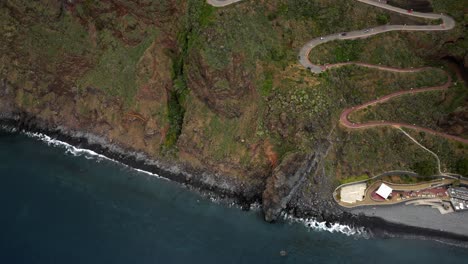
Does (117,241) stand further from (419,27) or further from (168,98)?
(419,27)

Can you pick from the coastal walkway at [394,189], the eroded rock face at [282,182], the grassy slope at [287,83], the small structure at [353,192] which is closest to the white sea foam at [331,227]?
the eroded rock face at [282,182]

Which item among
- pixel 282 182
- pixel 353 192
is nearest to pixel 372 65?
pixel 353 192

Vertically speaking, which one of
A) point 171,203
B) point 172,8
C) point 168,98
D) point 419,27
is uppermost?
point 419,27

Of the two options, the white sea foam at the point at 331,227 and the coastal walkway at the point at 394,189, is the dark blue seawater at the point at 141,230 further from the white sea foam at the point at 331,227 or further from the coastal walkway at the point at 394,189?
the coastal walkway at the point at 394,189

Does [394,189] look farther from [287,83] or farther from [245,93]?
[245,93]

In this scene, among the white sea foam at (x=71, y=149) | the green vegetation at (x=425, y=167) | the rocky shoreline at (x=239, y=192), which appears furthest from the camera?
the white sea foam at (x=71, y=149)

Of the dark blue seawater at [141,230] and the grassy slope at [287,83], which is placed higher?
the grassy slope at [287,83]

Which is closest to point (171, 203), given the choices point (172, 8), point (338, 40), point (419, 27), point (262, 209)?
point (262, 209)
